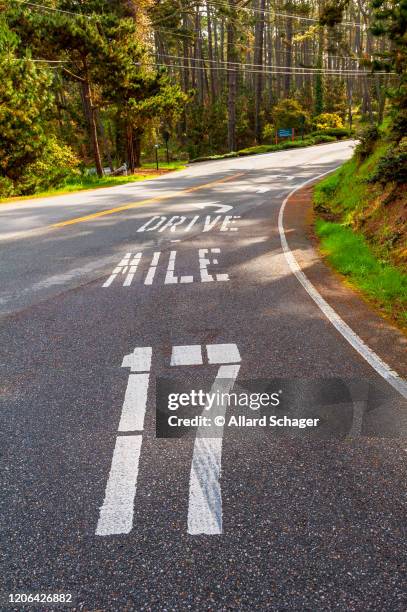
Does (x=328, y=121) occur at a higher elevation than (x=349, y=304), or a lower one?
higher

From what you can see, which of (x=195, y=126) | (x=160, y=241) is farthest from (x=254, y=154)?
(x=160, y=241)

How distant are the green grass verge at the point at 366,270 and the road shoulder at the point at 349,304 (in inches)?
8.0

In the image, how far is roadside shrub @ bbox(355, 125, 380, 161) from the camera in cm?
1544

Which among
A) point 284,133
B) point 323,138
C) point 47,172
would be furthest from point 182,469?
point 284,133

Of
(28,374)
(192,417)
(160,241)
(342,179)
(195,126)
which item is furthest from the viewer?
(195,126)

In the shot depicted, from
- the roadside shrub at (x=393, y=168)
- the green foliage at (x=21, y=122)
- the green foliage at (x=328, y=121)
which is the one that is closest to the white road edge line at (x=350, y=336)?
the roadside shrub at (x=393, y=168)

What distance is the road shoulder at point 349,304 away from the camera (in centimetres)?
523

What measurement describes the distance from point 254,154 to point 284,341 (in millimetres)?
38438

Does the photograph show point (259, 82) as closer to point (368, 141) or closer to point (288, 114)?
point (288, 114)

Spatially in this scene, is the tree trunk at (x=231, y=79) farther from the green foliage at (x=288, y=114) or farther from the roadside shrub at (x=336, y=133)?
the roadside shrub at (x=336, y=133)

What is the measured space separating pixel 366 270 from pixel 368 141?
959cm

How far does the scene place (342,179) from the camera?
54.0 feet

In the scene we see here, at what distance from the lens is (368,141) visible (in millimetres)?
15547

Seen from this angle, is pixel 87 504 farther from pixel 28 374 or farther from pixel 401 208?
pixel 401 208
